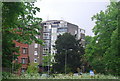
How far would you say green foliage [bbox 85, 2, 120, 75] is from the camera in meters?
21.7

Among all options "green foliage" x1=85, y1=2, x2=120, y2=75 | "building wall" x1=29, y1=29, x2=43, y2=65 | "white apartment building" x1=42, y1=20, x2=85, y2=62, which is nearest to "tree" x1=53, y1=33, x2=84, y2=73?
"building wall" x1=29, y1=29, x2=43, y2=65

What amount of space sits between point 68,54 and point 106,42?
86.6 feet

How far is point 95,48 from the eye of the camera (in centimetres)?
3017

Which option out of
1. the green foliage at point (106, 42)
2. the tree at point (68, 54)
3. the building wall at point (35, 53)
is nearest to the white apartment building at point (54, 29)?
the building wall at point (35, 53)

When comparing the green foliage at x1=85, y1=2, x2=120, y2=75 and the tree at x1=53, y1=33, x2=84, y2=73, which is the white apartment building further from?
the green foliage at x1=85, y1=2, x2=120, y2=75

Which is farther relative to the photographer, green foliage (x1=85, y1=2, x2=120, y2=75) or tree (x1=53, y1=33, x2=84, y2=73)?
tree (x1=53, y1=33, x2=84, y2=73)

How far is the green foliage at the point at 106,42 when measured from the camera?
21.7 m

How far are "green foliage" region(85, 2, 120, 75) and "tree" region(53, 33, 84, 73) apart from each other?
18662 mm

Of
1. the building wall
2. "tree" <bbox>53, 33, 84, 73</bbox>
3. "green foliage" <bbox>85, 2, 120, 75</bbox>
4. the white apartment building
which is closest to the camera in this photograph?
"green foliage" <bbox>85, 2, 120, 75</bbox>

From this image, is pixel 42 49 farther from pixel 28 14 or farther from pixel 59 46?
pixel 28 14

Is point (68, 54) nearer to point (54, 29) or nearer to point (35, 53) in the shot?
point (35, 53)

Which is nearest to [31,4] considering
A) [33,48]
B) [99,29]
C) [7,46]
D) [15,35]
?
[15,35]

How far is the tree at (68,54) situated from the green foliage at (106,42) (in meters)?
18.7

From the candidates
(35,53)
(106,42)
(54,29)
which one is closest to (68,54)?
(35,53)
